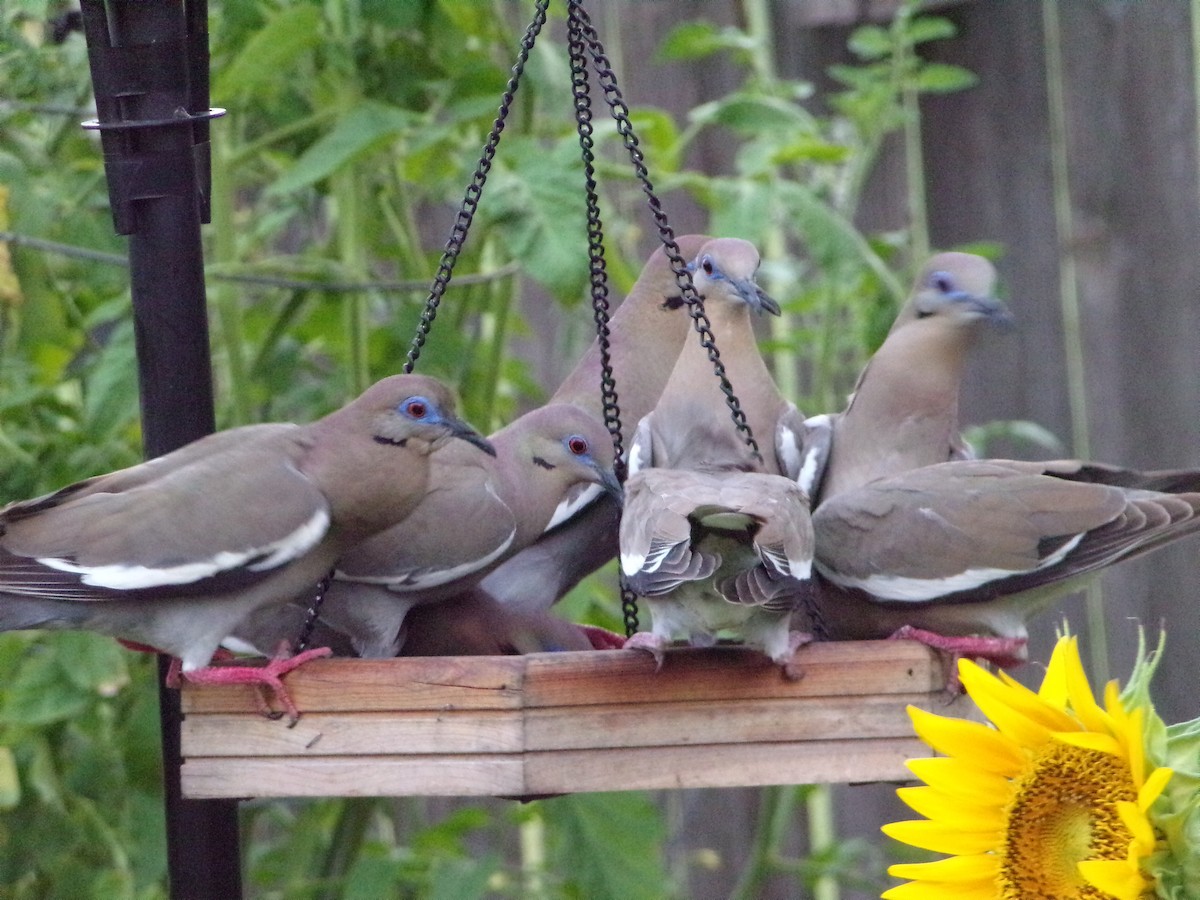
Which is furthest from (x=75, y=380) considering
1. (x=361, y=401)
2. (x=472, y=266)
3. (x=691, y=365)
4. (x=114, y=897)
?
(x=691, y=365)

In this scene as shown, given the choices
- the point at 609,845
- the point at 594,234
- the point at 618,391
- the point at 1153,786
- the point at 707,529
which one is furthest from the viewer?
the point at 609,845

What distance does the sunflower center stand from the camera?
1243mm

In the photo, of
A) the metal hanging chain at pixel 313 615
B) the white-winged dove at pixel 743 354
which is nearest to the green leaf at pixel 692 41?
the white-winged dove at pixel 743 354

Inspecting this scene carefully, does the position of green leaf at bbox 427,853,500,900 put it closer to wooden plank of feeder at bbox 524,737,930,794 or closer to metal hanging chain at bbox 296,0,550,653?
metal hanging chain at bbox 296,0,550,653

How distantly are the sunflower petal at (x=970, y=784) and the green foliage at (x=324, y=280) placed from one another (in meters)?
1.50

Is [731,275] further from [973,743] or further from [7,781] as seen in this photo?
[7,781]

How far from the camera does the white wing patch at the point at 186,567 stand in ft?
6.57

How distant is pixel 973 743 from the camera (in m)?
1.32

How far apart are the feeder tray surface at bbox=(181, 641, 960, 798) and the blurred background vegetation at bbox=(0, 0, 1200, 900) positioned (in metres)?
0.78

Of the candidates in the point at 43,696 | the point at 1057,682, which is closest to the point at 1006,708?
the point at 1057,682

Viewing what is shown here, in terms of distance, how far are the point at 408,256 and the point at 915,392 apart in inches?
44.4

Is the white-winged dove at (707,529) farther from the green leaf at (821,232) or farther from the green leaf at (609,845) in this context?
the green leaf at (609,845)

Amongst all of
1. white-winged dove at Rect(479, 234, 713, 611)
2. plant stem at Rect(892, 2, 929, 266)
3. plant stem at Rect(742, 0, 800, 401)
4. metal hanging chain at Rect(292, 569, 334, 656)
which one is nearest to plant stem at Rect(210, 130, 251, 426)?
white-winged dove at Rect(479, 234, 713, 611)

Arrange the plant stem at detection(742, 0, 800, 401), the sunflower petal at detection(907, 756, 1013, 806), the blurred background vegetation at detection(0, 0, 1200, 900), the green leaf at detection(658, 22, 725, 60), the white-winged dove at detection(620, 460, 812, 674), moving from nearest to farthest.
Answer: the sunflower petal at detection(907, 756, 1013, 806), the white-winged dove at detection(620, 460, 812, 674), the blurred background vegetation at detection(0, 0, 1200, 900), the green leaf at detection(658, 22, 725, 60), the plant stem at detection(742, 0, 800, 401)
